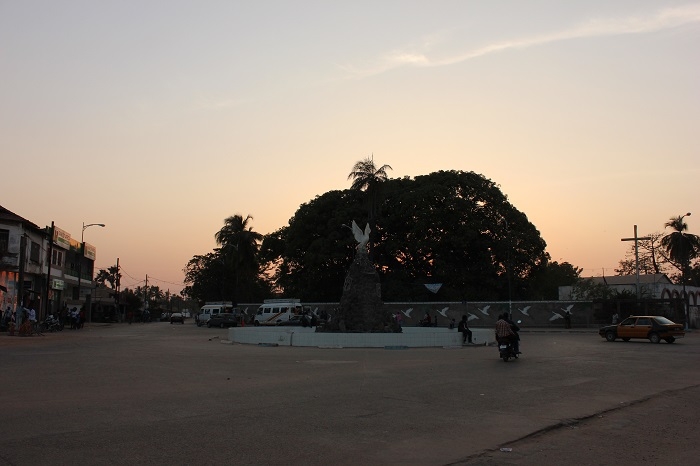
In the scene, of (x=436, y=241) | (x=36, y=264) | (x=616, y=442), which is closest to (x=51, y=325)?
(x=36, y=264)

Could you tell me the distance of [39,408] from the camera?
9609 millimetres

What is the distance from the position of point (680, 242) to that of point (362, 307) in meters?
55.4

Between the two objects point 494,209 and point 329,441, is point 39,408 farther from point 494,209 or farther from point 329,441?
point 494,209

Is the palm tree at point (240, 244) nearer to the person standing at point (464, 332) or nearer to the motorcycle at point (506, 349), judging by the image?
the person standing at point (464, 332)

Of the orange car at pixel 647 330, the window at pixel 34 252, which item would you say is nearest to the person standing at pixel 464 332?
the orange car at pixel 647 330

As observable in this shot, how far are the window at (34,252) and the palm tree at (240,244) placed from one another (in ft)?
86.3

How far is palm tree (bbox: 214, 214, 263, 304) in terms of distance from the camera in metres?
73.5

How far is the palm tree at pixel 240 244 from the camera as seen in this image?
73.5 m

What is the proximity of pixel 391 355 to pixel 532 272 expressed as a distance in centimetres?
3934

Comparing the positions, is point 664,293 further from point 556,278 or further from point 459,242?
point 556,278

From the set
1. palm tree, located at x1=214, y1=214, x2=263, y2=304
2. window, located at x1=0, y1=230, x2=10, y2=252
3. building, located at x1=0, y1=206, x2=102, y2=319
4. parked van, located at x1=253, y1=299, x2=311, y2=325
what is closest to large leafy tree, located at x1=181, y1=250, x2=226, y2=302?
palm tree, located at x1=214, y1=214, x2=263, y2=304

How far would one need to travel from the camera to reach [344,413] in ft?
31.3

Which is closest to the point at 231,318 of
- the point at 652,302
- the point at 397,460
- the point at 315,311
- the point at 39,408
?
the point at 315,311

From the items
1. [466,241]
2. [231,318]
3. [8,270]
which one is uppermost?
[466,241]
